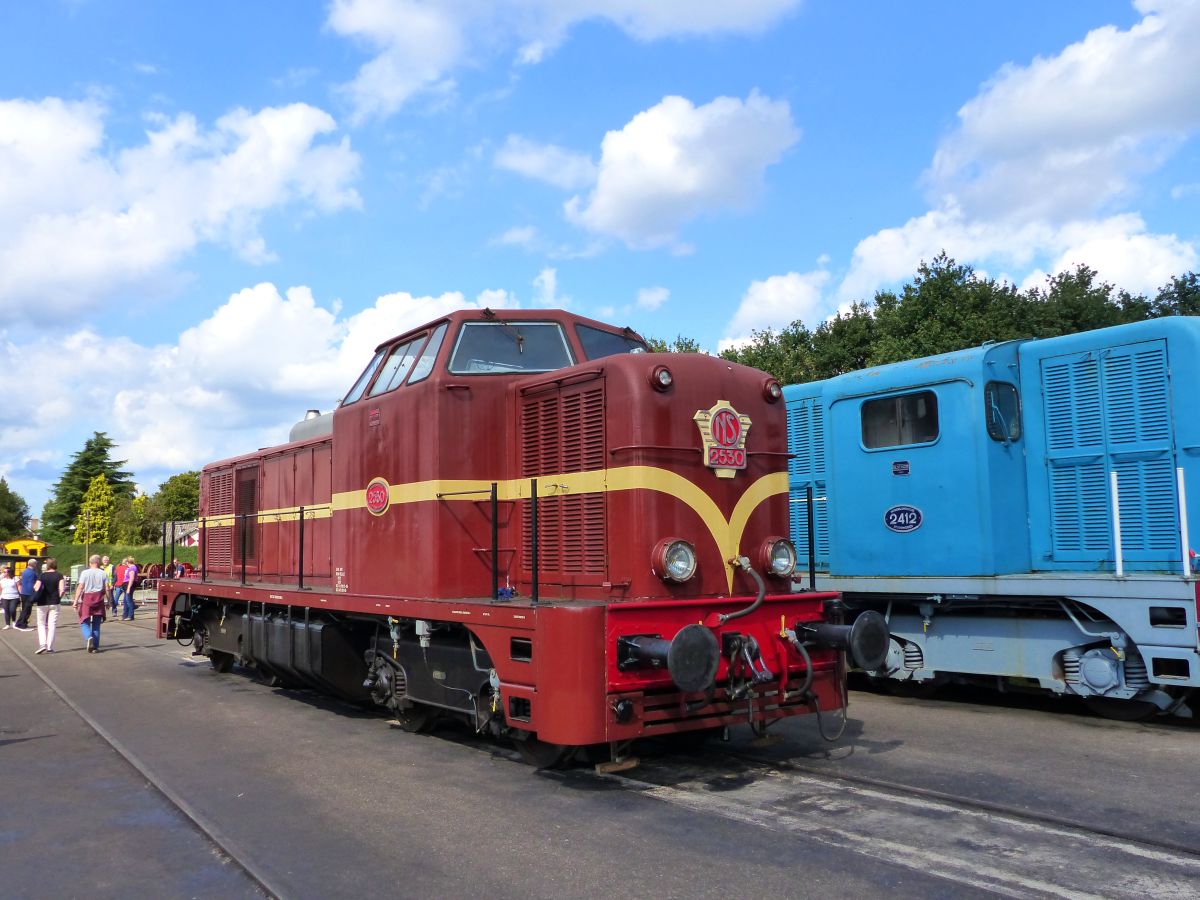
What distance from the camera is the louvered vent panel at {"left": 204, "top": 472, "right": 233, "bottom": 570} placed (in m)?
12.2

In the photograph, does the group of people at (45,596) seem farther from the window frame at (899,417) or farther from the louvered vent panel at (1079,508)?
the louvered vent panel at (1079,508)

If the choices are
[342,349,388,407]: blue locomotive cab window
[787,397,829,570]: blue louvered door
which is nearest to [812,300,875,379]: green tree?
[787,397,829,570]: blue louvered door

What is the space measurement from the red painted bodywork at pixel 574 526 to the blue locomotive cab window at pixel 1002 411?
117 inches

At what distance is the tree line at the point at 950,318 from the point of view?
2455 cm

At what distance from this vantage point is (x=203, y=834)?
15.9 ft

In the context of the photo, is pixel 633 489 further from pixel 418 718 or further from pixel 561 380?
pixel 418 718

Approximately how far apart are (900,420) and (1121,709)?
10.5ft

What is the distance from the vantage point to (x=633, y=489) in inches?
229

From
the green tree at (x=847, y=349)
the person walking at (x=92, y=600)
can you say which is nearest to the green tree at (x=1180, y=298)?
the green tree at (x=847, y=349)

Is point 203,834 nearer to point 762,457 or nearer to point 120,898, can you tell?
point 120,898

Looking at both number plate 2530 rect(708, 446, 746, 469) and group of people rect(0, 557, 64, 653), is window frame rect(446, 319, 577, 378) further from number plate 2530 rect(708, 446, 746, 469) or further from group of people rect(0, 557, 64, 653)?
group of people rect(0, 557, 64, 653)

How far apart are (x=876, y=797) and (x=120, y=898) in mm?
3905

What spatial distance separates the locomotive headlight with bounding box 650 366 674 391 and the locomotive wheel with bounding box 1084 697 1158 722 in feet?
16.9

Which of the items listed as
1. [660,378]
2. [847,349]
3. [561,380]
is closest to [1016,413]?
[660,378]
